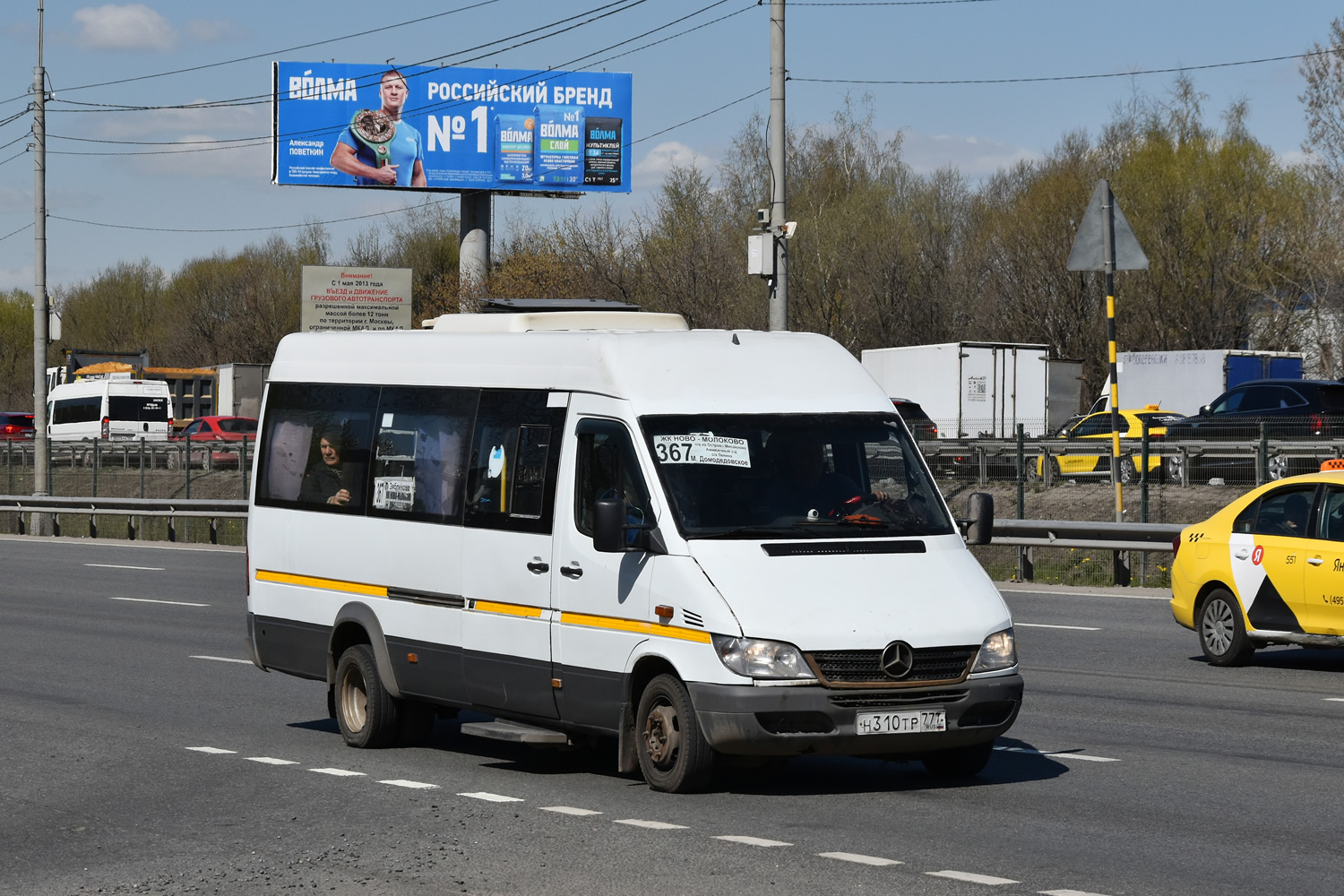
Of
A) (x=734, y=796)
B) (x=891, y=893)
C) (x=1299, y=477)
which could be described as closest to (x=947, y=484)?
(x=1299, y=477)

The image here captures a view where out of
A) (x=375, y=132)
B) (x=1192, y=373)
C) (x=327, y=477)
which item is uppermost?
(x=375, y=132)

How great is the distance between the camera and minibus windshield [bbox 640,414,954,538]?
880 centimetres

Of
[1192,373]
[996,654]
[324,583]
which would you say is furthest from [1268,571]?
[1192,373]

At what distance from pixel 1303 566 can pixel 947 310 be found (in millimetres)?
55031

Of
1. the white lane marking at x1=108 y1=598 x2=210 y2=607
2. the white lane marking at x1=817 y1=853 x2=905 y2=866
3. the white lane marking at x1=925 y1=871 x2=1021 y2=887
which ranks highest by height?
the white lane marking at x1=925 y1=871 x2=1021 y2=887

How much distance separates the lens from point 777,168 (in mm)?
22641

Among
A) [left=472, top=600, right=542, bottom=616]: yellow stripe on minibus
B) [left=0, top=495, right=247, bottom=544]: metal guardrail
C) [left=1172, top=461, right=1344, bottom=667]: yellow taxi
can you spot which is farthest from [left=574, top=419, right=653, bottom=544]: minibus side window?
[left=0, top=495, right=247, bottom=544]: metal guardrail

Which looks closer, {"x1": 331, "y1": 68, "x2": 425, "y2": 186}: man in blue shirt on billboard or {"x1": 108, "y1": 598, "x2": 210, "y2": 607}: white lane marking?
{"x1": 108, "y1": 598, "x2": 210, "y2": 607}: white lane marking

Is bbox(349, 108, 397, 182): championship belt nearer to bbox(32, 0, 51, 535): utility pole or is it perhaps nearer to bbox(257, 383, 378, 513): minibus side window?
bbox(32, 0, 51, 535): utility pole

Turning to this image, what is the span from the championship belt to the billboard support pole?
3.49 metres

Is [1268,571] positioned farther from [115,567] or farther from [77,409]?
[77,409]

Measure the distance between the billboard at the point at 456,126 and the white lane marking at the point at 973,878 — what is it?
52150 mm

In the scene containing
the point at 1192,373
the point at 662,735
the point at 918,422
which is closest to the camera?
the point at 662,735

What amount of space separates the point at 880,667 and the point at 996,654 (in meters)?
0.65
